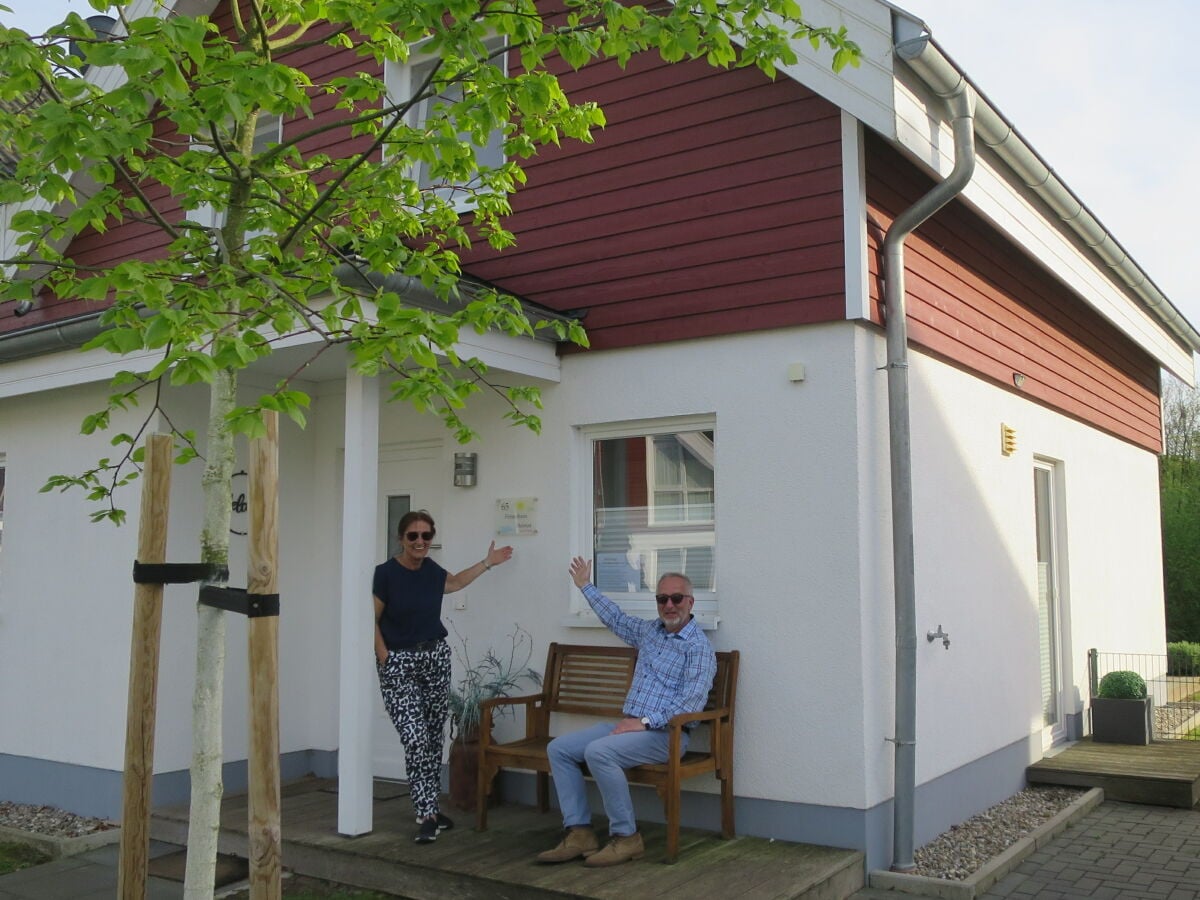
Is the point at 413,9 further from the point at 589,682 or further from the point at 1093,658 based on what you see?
the point at 1093,658

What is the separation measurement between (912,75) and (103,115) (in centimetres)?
401

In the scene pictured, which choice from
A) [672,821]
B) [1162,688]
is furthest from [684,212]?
[1162,688]

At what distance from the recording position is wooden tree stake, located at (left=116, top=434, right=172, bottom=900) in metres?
3.77

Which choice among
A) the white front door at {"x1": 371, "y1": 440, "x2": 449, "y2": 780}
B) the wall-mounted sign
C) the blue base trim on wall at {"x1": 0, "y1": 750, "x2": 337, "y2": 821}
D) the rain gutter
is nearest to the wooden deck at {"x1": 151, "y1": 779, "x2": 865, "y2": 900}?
the blue base trim on wall at {"x1": 0, "y1": 750, "x2": 337, "y2": 821}

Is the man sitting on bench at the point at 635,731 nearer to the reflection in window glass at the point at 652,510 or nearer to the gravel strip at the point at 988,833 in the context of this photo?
the reflection in window glass at the point at 652,510

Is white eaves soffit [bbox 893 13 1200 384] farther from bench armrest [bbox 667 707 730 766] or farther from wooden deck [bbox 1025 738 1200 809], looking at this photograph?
wooden deck [bbox 1025 738 1200 809]

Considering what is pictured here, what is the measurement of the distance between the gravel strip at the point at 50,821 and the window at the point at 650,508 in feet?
11.3

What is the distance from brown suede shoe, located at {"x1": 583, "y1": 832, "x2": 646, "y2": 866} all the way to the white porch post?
1.31 metres

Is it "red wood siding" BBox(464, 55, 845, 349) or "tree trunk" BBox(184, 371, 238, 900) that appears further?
"red wood siding" BBox(464, 55, 845, 349)

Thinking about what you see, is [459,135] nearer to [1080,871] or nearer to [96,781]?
[96,781]

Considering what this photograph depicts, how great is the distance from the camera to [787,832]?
5906 mm

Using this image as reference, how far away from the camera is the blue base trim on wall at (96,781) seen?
23.3 feet

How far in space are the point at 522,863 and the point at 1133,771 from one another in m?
4.57

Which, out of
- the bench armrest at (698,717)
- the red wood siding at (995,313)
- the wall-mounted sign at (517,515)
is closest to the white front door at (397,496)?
the wall-mounted sign at (517,515)
